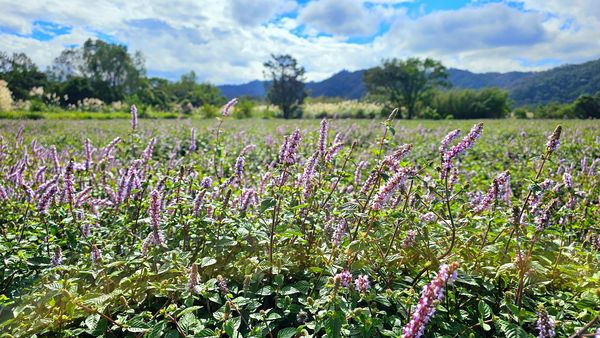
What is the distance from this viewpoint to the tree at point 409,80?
64125 millimetres

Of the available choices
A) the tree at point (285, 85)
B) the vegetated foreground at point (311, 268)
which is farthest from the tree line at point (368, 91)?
the vegetated foreground at point (311, 268)

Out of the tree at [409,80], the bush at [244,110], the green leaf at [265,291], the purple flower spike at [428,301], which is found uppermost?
the tree at [409,80]

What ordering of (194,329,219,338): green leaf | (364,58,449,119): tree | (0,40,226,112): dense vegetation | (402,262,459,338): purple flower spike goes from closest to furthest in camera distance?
(402,262,459,338): purple flower spike, (194,329,219,338): green leaf, (0,40,226,112): dense vegetation, (364,58,449,119): tree

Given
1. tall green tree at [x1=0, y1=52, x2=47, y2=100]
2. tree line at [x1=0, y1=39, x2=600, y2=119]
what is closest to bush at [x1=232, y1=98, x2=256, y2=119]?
tree line at [x1=0, y1=39, x2=600, y2=119]

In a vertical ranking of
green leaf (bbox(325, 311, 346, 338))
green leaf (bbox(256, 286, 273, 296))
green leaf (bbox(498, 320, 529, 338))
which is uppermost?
green leaf (bbox(325, 311, 346, 338))

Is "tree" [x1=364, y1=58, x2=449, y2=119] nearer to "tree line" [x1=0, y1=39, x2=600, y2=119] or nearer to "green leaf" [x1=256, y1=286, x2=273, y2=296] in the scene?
"tree line" [x1=0, y1=39, x2=600, y2=119]

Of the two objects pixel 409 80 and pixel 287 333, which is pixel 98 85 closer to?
pixel 409 80

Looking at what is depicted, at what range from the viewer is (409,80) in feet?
213

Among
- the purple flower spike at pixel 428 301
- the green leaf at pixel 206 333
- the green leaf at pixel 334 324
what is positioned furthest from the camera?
the green leaf at pixel 206 333

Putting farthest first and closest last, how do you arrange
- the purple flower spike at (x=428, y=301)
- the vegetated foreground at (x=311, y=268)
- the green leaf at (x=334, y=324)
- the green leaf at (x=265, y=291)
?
the green leaf at (x=265, y=291)
the vegetated foreground at (x=311, y=268)
the green leaf at (x=334, y=324)
the purple flower spike at (x=428, y=301)

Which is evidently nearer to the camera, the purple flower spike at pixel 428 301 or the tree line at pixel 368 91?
the purple flower spike at pixel 428 301

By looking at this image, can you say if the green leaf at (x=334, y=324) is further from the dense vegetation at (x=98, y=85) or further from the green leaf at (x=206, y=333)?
the dense vegetation at (x=98, y=85)

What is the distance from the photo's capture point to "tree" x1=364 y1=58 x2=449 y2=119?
64.1 m

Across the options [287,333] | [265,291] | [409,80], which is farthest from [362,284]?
[409,80]
